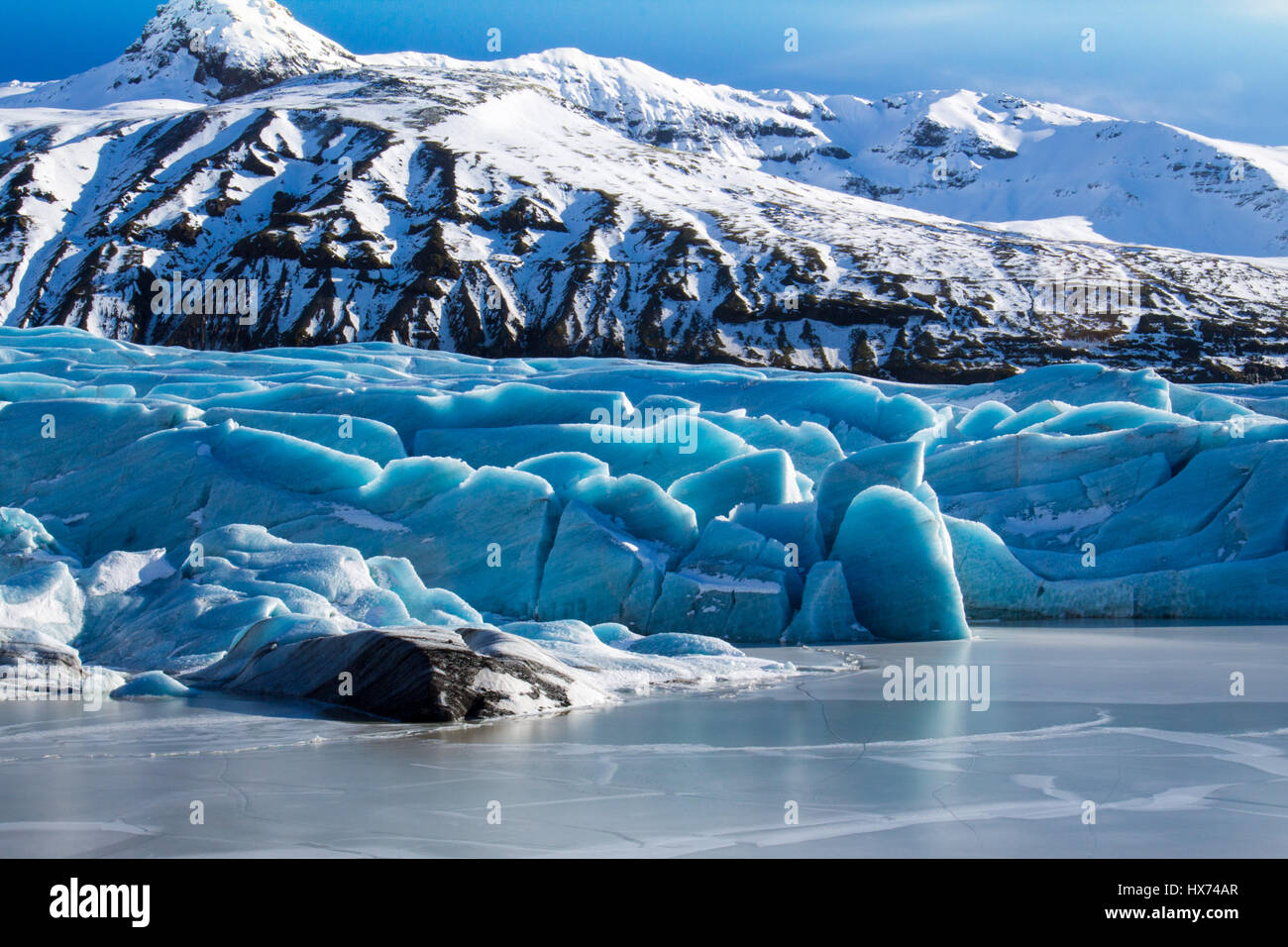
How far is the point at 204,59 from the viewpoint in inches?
5581

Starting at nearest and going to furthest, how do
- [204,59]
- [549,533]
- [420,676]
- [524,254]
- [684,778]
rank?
[684,778]
[420,676]
[549,533]
[524,254]
[204,59]

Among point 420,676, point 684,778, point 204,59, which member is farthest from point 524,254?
point 204,59

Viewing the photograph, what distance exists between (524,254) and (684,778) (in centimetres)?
6154

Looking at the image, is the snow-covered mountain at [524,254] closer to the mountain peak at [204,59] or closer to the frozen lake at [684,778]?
the mountain peak at [204,59]

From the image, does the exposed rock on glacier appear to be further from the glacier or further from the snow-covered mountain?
the snow-covered mountain

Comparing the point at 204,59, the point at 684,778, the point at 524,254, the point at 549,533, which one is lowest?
the point at 684,778

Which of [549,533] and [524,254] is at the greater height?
[524,254]

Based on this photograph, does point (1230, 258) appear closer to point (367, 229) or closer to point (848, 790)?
point (367, 229)

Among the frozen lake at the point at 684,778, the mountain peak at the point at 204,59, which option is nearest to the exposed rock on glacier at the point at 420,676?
the frozen lake at the point at 684,778

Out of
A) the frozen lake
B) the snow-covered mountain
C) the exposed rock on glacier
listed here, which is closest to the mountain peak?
the snow-covered mountain

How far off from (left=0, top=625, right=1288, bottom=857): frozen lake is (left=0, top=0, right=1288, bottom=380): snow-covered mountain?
4701 cm

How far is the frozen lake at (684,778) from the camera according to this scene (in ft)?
12.3

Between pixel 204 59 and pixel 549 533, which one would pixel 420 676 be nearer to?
pixel 549 533

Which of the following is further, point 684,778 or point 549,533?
point 549,533
